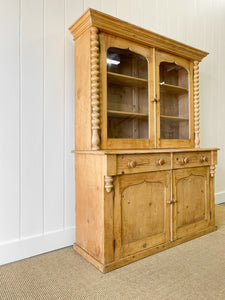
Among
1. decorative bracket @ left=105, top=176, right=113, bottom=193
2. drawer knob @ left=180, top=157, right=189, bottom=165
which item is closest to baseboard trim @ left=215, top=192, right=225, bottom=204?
drawer knob @ left=180, top=157, right=189, bottom=165

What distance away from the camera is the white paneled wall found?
1583mm

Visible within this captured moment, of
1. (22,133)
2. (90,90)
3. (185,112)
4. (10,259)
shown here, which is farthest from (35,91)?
(185,112)

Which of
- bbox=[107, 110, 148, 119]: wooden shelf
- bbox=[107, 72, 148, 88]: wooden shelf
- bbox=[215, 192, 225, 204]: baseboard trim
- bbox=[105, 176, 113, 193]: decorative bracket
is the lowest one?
bbox=[215, 192, 225, 204]: baseboard trim

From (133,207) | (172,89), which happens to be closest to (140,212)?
(133,207)

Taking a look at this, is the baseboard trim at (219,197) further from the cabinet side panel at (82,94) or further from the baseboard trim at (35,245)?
the cabinet side panel at (82,94)

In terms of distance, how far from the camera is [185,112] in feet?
7.09

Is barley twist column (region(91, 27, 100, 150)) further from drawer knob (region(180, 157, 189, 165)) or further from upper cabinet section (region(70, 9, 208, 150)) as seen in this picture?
drawer knob (region(180, 157, 189, 165))

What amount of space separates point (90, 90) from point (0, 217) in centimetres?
108

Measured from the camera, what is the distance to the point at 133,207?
1.60 metres

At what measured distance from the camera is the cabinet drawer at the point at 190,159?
1.82 meters

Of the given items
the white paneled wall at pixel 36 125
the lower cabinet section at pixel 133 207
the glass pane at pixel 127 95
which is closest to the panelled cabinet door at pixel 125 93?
the glass pane at pixel 127 95

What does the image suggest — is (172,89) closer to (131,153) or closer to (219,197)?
(131,153)

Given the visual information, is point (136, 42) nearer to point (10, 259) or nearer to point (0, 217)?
point (0, 217)

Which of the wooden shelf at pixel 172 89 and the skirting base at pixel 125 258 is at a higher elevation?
the wooden shelf at pixel 172 89
